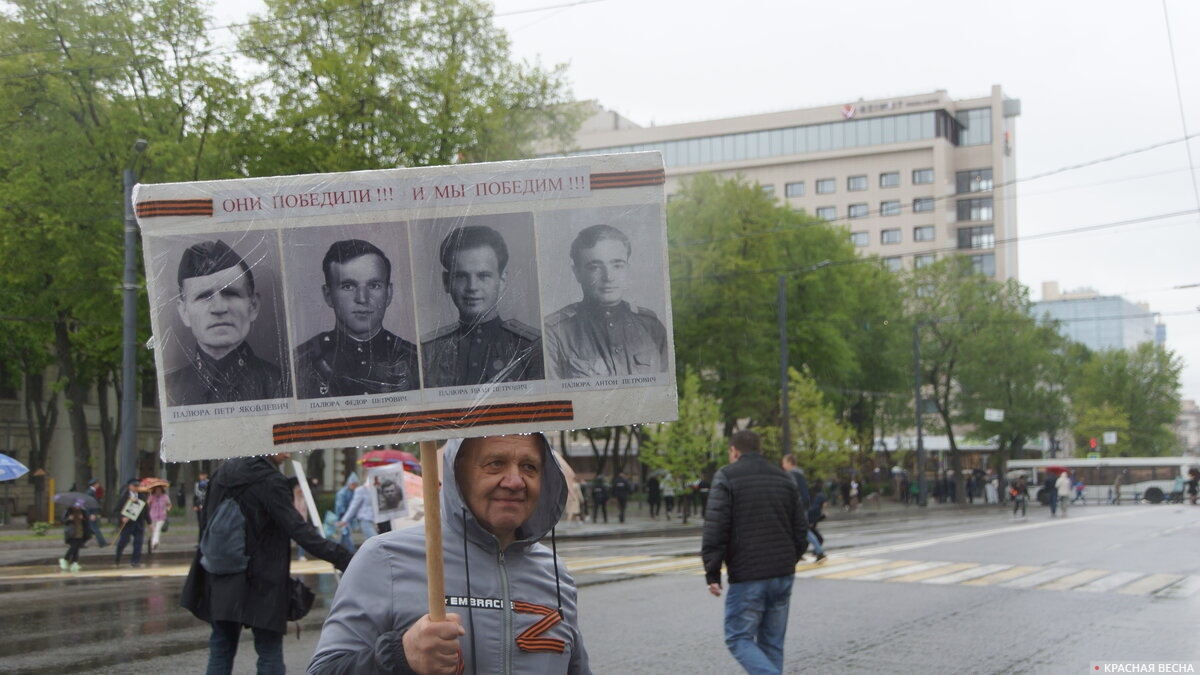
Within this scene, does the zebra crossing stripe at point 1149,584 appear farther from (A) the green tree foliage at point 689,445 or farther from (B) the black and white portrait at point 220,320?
(A) the green tree foliage at point 689,445

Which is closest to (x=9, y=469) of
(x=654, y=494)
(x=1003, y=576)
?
(x=1003, y=576)

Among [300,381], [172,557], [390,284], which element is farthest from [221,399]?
[172,557]

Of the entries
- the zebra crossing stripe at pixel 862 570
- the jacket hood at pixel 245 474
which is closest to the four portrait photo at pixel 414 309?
the jacket hood at pixel 245 474

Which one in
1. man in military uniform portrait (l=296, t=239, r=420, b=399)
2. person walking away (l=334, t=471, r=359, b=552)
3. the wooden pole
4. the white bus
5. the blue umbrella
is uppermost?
man in military uniform portrait (l=296, t=239, r=420, b=399)

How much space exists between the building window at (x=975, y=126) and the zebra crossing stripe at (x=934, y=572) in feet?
306

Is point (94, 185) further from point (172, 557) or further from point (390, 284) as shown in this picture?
point (390, 284)

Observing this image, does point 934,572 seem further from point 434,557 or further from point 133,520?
point 434,557

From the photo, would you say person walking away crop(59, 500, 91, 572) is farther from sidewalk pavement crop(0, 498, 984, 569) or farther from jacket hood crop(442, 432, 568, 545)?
jacket hood crop(442, 432, 568, 545)

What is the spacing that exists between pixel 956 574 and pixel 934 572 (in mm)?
387

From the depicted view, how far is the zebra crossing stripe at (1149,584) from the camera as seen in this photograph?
1547 cm

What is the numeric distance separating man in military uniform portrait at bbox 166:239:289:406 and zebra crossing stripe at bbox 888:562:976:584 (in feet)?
47.7

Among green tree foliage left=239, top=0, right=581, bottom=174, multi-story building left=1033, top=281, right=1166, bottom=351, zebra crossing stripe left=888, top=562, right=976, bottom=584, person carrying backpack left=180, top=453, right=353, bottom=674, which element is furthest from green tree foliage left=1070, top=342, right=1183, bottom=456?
person carrying backpack left=180, top=453, right=353, bottom=674

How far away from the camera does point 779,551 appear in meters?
7.80

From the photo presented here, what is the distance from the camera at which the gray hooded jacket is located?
2945 millimetres
